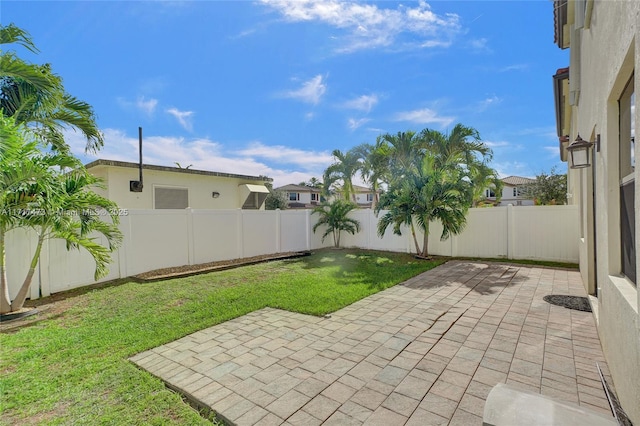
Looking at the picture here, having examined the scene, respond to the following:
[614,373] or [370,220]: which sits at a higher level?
[370,220]

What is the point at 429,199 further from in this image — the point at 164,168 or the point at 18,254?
the point at 164,168

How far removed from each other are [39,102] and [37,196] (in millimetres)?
2512

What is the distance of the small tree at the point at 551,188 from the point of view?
72.9 ft

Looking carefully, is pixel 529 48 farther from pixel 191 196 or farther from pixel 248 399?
pixel 191 196

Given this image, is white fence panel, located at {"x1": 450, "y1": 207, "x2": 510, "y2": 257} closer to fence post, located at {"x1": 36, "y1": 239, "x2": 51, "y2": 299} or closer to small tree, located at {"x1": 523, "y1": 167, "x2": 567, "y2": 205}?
fence post, located at {"x1": 36, "y1": 239, "x2": 51, "y2": 299}

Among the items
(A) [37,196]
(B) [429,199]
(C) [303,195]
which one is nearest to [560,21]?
(B) [429,199]

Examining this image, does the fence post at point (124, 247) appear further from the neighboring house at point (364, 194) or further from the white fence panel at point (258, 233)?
the neighboring house at point (364, 194)

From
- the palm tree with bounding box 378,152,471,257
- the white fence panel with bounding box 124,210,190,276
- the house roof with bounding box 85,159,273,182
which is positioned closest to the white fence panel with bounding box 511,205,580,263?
the palm tree with bounding box 378,152,471,257

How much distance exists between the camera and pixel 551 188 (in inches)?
888

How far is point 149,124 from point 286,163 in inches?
661

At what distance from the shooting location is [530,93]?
33.1 ft

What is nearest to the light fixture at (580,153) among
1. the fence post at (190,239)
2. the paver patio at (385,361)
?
the paver patio at (385,361)

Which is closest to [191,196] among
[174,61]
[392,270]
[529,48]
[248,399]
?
[174,61]

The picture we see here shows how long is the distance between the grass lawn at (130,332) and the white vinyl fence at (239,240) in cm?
93
